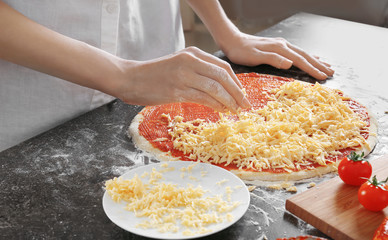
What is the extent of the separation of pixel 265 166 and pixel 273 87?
648 mm

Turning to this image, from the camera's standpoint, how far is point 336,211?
3.94ft

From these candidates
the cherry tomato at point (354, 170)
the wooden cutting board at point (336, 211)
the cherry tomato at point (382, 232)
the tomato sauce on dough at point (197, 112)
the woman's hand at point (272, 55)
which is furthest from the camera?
the woman's hand at point (272, 55)

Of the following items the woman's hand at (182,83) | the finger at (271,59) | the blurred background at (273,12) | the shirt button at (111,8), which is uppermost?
the shirt button at (111,8)

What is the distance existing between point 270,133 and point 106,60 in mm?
576

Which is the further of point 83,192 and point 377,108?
point 377,108

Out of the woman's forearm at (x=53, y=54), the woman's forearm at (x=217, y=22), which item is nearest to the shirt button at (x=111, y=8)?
the woman's forearm at (x=53, y=54)

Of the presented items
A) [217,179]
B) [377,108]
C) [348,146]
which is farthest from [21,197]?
[377,108]

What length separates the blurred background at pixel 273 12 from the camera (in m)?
3.63

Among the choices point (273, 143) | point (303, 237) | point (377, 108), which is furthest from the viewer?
point (377, 108)

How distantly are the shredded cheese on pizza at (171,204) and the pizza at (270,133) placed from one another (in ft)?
0.83

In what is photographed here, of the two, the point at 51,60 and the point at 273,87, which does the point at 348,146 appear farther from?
the point at 51,60

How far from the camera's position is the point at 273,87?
203 cm

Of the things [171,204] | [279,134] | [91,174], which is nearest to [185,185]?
[171,204]

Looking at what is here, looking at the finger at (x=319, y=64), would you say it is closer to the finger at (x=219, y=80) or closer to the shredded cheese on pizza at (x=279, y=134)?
the shredded cheese on pizza at (x=279, y=134)
